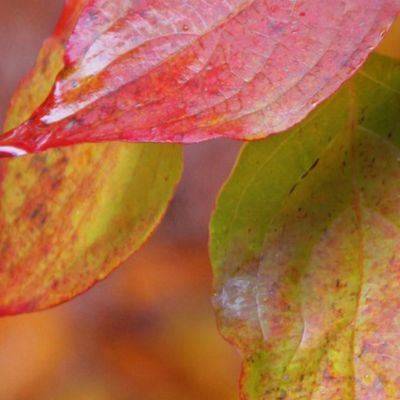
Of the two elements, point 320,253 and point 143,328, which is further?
point 143,328

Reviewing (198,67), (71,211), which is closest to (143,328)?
(71,211)

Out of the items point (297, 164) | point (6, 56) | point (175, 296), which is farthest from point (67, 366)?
point (297, 164)

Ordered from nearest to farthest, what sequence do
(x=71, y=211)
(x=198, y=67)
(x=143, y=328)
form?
(x=198, y=67), (x=71, y=211), (x=143, y=328)

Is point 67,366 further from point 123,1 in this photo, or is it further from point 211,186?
point 123,1

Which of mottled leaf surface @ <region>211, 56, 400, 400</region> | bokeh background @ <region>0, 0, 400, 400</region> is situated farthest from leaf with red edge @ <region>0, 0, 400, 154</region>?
bokeh background @ <region>0, 0, 400, 400</region>

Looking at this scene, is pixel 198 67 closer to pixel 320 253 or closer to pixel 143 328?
pixel 320 253
